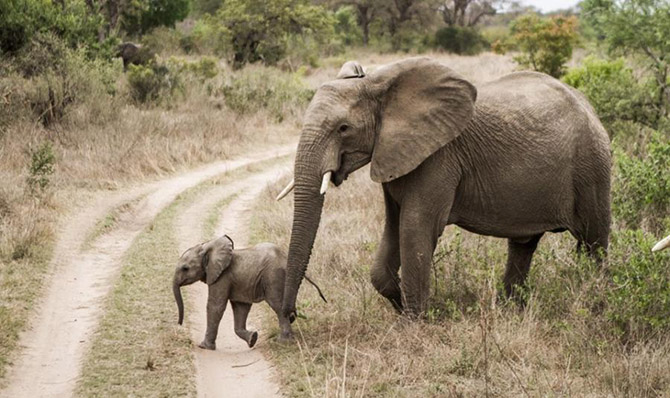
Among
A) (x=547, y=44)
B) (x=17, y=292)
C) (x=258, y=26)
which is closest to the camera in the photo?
(x=17, y=292)

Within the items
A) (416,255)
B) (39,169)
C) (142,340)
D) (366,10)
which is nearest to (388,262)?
(416,255)

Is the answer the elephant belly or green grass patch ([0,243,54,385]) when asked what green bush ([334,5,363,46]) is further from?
the elephant belly

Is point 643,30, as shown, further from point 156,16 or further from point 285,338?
point 156,16

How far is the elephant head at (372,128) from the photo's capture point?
6371mm

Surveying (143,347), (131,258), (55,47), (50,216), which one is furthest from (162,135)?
(143,347)

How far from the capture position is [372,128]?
21.6 ft

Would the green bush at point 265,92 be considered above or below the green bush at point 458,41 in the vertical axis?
above

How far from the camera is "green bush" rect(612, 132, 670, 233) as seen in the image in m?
9.08

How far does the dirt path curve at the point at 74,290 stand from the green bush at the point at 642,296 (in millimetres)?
4166

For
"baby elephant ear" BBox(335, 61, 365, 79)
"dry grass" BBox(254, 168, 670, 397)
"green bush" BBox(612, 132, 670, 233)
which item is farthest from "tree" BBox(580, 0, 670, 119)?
"baby elephant ear" BBox(335, 61, 365, 79)

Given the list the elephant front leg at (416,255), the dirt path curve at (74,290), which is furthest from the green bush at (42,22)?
the elephant front leg at (416,255)

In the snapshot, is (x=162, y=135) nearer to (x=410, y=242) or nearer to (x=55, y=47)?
(x=55, y=47)

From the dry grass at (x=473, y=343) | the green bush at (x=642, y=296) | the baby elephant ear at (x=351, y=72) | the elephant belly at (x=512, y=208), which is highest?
the baby elephant ear at (x=351, y=72)

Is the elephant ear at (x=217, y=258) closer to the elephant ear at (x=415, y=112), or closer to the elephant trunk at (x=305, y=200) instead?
the elephant trunk at (x=305, y=200)
